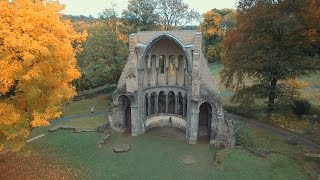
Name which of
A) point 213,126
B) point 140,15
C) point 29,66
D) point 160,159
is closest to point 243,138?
point 213,126

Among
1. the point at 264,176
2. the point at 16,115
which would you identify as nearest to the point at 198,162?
the point at 264,176

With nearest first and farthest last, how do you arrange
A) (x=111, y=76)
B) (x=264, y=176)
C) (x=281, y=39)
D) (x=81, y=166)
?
(x=264, y=176) → (x=81, y=166) → (x=281, y=39) → (x=111, y=76)

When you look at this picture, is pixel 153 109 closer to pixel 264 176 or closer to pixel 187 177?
pixel 187 177

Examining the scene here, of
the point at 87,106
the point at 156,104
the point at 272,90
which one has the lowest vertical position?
the point at 87,106

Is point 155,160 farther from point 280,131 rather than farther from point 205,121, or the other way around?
point 280,131

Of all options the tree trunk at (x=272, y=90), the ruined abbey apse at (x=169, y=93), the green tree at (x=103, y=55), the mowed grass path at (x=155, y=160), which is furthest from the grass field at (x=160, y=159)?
the green tree at (x=103, y=55)

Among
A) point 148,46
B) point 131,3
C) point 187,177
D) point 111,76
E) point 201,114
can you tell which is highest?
point 131,3
